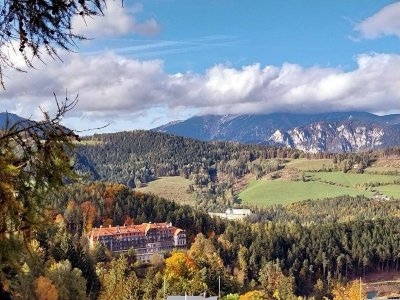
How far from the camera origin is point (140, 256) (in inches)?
5266

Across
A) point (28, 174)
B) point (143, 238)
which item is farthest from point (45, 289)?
point (143, 238)

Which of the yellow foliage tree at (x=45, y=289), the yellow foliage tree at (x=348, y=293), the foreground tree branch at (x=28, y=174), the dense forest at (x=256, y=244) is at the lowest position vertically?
the yellow foliage tree at (x=348, y=293)

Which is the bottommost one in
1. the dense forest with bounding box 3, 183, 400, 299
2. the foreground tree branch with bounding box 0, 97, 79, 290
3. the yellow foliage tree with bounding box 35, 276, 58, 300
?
the dense forest with bounding box 3, 183, 400, 299

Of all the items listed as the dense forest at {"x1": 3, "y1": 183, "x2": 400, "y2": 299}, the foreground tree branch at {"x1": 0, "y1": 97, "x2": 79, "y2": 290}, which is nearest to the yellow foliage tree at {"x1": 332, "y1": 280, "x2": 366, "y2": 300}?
the dense forest at {"x1": 3, "y1": 183, "x2": 400, "y2": 299}

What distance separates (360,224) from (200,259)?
3106 inches

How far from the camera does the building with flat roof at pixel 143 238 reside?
133 meters

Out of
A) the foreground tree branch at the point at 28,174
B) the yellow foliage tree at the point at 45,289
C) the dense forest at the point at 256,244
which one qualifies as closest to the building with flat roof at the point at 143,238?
Answer: the dense forest at the point at 256,244

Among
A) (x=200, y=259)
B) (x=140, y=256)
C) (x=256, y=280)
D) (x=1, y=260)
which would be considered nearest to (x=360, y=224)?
(x=256, y=280)

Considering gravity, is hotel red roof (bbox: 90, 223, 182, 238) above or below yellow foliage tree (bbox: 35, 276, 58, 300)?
below

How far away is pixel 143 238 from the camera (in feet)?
455

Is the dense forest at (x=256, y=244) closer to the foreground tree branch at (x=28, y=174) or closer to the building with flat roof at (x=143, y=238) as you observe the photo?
the building with flat roof at (x=143, y=238)

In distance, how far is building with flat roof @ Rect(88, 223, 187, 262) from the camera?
13300cm

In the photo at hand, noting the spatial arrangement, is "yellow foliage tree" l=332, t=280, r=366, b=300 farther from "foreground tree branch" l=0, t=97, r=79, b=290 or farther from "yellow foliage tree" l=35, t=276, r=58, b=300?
"foreground tree branch" l=0, t=97, r=79, b=290

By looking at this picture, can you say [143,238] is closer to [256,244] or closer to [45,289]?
[256,244]
